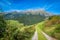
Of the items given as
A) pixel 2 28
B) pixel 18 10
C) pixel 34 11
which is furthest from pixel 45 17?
pixel 2 28

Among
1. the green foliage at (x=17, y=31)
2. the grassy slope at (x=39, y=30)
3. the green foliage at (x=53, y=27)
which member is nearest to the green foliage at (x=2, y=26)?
the green foliage at (x=17, y=31)

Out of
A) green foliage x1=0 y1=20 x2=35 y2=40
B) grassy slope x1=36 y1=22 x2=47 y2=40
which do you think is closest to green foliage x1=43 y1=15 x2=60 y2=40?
grassy slope x1=36 y1=22 x2=47 y2=40

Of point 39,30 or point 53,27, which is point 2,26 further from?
point 53,27

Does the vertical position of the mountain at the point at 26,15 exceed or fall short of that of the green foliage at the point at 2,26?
it exceeds it

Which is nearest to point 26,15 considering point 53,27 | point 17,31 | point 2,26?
point 17,31

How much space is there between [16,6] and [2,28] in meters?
0.77

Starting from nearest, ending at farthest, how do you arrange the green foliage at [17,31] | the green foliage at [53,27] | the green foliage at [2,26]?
1. the green foliage at [53,27]
2. the green foliage at [17,31]
3. the green foliage at [2,26]

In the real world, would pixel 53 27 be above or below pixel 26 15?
below

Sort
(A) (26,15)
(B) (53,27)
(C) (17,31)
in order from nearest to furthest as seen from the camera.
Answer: (B) (53,27) < (C) (17,31) < (A) (26,15)

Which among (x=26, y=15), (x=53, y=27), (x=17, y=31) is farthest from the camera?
(x=26, y=15)

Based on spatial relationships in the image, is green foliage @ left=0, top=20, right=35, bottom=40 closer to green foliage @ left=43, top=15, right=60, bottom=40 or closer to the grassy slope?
the grassy slope

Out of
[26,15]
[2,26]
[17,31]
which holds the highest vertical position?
[26,15]

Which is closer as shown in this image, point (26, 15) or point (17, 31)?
point (17, 31)

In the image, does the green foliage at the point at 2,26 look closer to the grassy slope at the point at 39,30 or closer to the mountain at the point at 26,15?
the mountain at the point at 26,15
